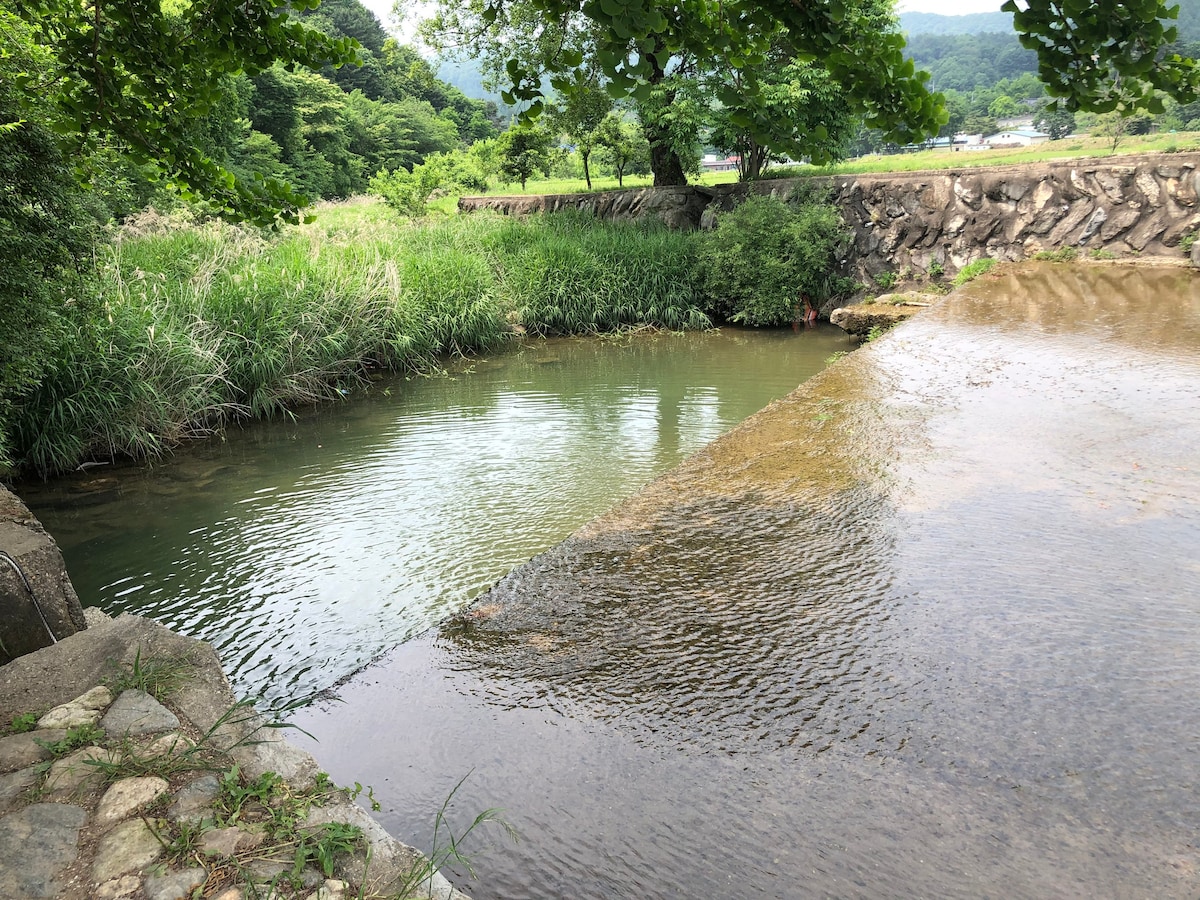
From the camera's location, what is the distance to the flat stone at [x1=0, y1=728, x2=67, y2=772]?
67.6 inches

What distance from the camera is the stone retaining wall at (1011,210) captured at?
938cm

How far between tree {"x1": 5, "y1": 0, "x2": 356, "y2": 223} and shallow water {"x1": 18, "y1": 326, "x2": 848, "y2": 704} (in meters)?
1.85

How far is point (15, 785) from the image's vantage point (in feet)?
5.36

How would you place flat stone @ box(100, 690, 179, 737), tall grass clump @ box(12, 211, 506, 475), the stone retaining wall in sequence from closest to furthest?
flat stone @ box(100, 690, 179, 737), tall grass clump @ box(12, 211, 506, 475), the stone retaining wall

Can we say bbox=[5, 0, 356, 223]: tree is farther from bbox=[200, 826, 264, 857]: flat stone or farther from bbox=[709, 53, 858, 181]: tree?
bbox=[709, 53, 858, 181]: tree

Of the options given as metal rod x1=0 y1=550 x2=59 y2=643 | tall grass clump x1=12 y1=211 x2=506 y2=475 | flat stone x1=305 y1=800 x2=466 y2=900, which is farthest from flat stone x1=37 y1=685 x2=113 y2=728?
tall grass clump x1=12 y1=211 x2=506 y2=475

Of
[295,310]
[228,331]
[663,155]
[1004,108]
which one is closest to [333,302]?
[295,310]

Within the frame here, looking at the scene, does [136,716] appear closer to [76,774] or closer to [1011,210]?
[76,774]

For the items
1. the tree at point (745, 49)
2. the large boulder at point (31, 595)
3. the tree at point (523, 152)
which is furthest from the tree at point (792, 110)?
the large boulder at point (31, 595)

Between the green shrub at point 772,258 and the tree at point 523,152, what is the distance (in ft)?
19.0

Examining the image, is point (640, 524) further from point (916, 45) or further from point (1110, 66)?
point (916, 45)

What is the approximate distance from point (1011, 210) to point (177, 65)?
1074cm

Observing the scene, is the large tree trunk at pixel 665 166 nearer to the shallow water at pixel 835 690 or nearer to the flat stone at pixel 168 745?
the shallow water at pixel 835 690

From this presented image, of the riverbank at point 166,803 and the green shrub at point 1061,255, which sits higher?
the green shrub at point 1061,255
